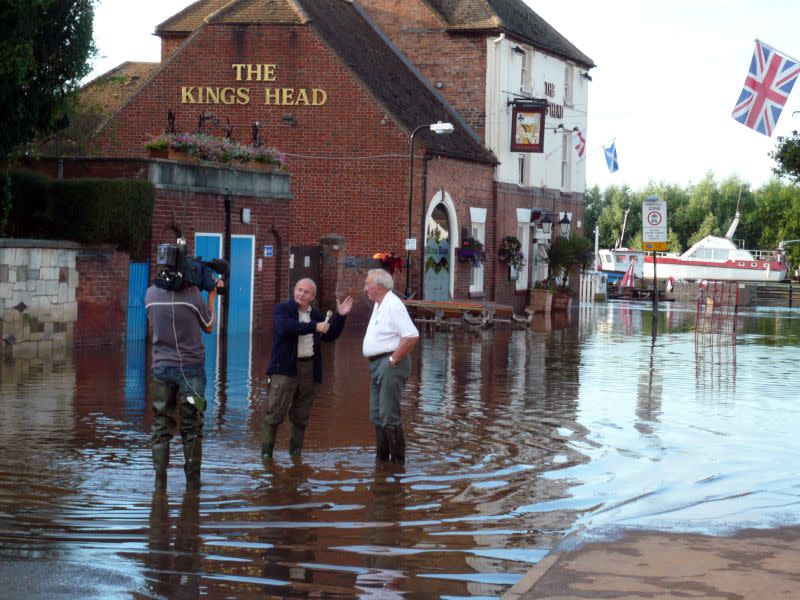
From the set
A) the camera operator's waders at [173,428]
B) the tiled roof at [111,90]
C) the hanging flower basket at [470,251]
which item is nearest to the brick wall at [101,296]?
the camera operator's waders at [173,428]

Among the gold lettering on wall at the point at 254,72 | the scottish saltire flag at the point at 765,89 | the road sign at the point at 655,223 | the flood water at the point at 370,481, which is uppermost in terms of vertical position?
the gold lettering on wall at the point at 254,72

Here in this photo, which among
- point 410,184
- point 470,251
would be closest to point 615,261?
point 470,251

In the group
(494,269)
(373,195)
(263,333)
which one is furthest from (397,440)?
(494,269)

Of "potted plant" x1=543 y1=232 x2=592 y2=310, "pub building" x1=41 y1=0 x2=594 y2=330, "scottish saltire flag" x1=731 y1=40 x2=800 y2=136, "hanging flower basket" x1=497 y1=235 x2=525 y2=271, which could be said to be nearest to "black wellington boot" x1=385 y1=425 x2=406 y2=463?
"scottish saltire flag" x1=731 y1=40 x2=800 y2=136

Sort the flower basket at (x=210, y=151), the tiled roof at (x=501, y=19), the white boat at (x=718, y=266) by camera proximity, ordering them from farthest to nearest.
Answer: the white boat at (x=718, y=266) < the tiled roof at (x=501, y=19) < the flower basket at (x=210, y=151)

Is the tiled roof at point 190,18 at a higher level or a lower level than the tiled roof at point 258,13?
higher

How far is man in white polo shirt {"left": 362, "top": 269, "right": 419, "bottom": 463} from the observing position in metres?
11.7

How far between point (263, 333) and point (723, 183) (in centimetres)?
7618

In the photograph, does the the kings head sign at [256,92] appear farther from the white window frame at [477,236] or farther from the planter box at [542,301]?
the planter box at [542,301]

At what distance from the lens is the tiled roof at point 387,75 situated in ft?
127

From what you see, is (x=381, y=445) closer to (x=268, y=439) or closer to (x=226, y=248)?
(x=268, y=439)

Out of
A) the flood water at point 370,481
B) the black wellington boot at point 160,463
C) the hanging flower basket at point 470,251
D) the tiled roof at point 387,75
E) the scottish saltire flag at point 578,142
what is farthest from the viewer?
the scottish saltire flag at point 578,142

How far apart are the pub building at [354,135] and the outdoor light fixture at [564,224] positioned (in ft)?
0.40

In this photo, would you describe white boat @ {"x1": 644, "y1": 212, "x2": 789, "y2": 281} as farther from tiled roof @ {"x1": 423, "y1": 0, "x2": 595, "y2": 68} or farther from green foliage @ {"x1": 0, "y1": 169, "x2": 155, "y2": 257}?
green foliage @ {"x1": 0, "y1": 169, "x2": 155, "y2": 257}
